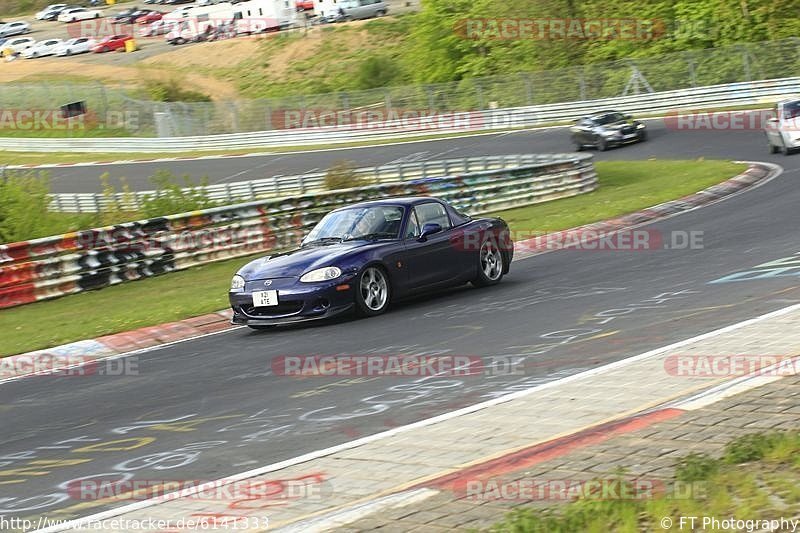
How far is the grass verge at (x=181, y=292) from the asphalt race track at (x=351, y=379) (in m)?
2.00

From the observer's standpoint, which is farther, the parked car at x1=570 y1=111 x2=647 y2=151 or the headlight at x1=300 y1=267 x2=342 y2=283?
the parked car at x1=570 y1=111 x2=647 y2=151

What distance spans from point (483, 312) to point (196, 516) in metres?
7.41

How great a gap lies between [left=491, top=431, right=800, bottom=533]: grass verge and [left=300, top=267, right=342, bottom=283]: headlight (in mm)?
7637

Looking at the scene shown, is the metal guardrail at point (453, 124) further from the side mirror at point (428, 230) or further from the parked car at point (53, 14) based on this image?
the parked car at point (53, 14)

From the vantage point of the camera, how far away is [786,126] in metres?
29.6

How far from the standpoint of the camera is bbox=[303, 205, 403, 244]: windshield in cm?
1399

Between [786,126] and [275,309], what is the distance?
20.5 meters

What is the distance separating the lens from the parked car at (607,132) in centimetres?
3884

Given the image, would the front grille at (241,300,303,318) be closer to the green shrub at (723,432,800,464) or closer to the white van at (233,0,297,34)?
the green shrub at (723,432,800,464)

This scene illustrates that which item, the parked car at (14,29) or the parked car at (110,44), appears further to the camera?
the parked car at (14,29)

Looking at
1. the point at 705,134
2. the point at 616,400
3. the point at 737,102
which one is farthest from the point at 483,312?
the point at 737,102

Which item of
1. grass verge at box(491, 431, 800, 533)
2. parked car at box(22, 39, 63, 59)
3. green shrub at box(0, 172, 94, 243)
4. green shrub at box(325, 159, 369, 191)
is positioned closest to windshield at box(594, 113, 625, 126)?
green shrub at box(325, 159, 369, 191)

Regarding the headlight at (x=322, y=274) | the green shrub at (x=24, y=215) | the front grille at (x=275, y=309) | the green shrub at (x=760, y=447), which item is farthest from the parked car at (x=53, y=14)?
the green shrub at (x=760, y=447)

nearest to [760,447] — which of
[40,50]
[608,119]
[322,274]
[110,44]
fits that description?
[322,274]
